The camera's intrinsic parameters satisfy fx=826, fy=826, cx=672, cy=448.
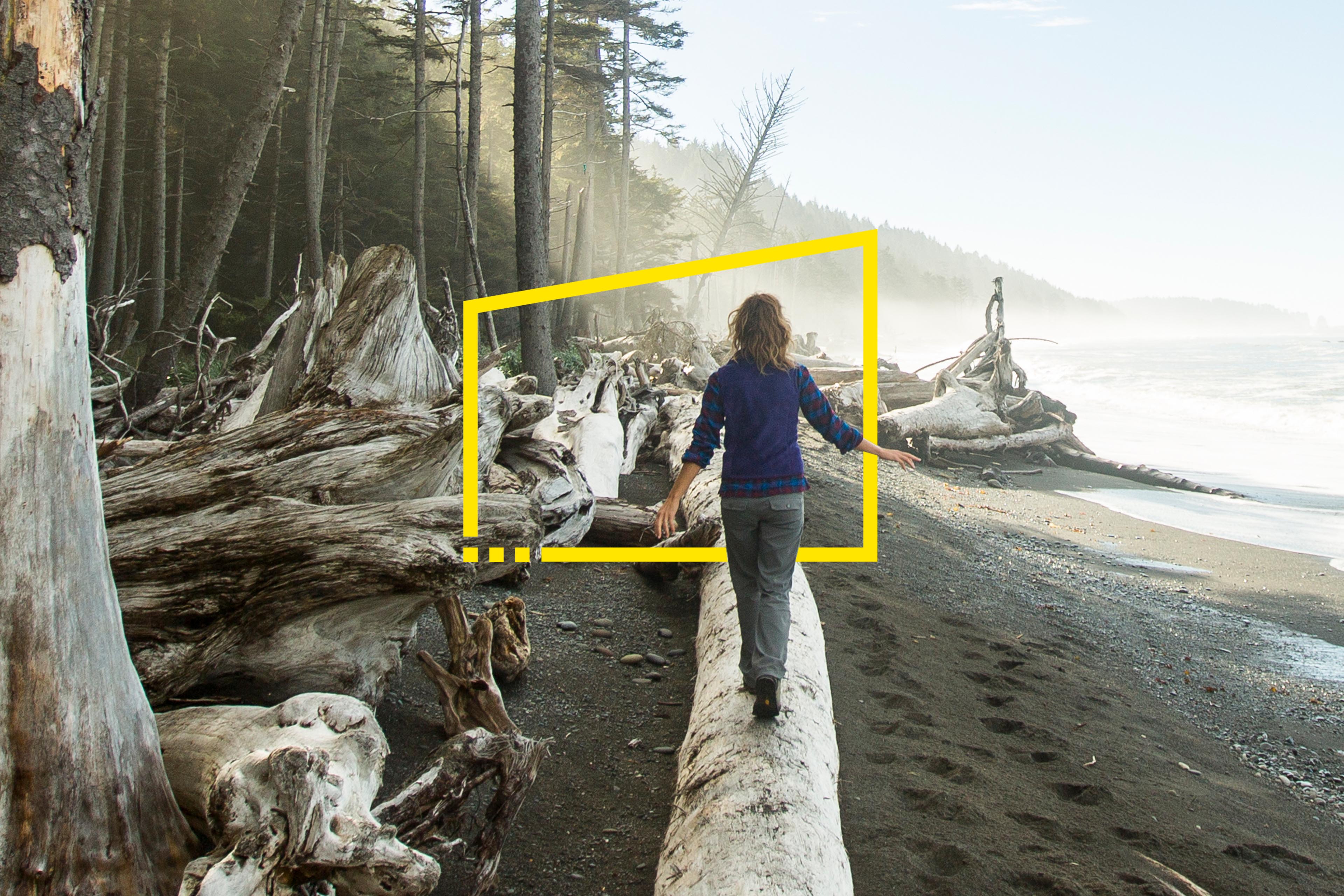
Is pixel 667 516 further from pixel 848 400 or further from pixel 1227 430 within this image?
pixel 1227 430

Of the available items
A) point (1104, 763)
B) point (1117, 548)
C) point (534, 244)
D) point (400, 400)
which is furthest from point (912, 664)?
point (534, 244)

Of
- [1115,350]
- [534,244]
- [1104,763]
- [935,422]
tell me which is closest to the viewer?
[1104,763]

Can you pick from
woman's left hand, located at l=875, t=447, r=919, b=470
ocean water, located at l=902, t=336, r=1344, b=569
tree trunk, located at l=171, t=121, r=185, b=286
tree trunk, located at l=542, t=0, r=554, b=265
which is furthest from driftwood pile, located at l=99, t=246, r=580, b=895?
tree trunk, located at l=171, t=121, r=185, b=286

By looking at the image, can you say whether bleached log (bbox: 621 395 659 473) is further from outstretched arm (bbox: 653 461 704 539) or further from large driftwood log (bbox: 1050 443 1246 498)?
large driftwood log (bbox: 1050 443 1246 498)

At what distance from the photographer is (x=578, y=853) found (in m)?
3.03

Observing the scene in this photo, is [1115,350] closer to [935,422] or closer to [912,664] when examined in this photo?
[935,422]

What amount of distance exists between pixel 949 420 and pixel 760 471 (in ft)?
38.0

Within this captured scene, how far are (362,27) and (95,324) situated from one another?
1592 cm

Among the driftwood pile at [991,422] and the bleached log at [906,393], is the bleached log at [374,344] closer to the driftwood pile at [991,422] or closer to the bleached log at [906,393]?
the driftwood pile at [991,422]

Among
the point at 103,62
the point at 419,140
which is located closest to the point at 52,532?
the point at 103,62

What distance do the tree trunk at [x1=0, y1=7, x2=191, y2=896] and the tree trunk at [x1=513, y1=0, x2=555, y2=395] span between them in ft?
28.4

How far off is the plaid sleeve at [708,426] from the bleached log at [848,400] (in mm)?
9699

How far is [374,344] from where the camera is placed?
15.4 ft

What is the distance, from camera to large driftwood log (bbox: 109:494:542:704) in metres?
2.94
